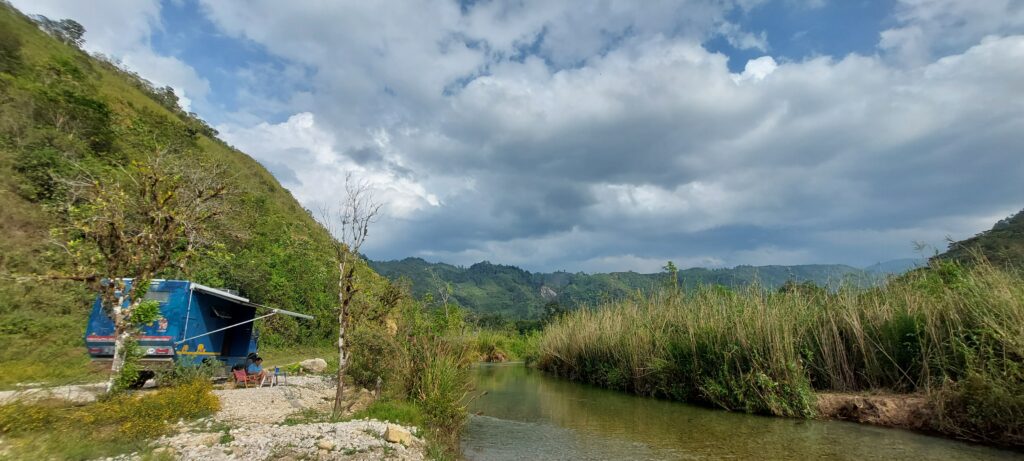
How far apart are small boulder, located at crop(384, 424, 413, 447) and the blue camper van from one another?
24.4ft

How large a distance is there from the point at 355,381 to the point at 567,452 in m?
8.79

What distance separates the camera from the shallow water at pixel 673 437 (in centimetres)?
958

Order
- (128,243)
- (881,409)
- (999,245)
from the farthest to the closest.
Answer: (999,245) < (881,409) < (128,243)

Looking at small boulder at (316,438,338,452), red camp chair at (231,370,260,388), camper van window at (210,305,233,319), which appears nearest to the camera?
small boulder at (316,438,338,452)

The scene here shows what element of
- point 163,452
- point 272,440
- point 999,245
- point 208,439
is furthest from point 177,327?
point 999,245

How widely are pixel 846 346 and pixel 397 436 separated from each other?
42.8ft

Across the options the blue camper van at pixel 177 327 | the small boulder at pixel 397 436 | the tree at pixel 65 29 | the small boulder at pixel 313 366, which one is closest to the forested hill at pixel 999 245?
the small boulder at pixel 397 436

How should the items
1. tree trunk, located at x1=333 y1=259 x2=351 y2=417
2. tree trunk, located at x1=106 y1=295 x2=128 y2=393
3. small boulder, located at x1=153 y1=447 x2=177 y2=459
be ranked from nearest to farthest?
small boulder, located at x1=153 y1=447 x2=177 y2=459 → tree trunk, located at x1=106 y1=295 x2=128 y2=393 → tree trunk, located at x1=333 y1=259 x2=351 y2=417

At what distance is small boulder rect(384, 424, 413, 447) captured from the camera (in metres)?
8.52

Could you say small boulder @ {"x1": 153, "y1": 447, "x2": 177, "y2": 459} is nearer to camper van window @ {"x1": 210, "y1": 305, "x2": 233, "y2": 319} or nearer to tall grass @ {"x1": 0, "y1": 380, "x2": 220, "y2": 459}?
tall grass @ {"x1": 0, "y1": 380, "x2": 220, "y2": 459}

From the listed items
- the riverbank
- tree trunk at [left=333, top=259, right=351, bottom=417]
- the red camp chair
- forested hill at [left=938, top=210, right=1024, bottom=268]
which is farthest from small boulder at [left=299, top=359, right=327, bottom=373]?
forested hill at [left=938, top=210, right=1024, bottom=268]

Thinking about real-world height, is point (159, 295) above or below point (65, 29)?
below

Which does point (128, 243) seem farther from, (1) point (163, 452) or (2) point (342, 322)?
(1) point (163, 452)

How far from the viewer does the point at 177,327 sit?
13.4 metres
